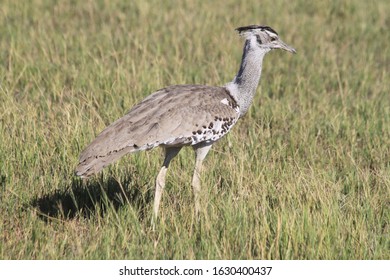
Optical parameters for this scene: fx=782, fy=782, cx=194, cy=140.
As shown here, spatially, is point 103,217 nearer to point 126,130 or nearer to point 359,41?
point 126,130

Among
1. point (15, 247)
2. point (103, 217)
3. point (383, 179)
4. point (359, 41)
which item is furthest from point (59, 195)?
point (359, 41)

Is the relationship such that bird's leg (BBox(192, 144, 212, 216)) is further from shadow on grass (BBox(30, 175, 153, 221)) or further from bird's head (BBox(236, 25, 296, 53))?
bird's head (BBox(236, 25, 296, 53))

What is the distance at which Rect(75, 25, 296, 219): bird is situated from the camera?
198 inches

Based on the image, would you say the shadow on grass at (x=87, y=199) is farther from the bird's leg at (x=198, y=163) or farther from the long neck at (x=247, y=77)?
the long neck at (x=247, y=77)

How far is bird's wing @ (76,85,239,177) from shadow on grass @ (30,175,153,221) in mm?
427

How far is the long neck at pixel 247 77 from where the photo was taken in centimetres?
581

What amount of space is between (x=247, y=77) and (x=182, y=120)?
771mm

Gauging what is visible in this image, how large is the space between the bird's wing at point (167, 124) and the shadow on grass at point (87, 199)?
16.8 inches

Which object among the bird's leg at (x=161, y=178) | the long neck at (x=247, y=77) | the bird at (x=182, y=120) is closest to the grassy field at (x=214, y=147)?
the bird's leg at (x=161, y=178)

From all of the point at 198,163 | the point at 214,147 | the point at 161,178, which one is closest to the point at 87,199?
the point at 161,178

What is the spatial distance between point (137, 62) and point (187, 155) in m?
2.58

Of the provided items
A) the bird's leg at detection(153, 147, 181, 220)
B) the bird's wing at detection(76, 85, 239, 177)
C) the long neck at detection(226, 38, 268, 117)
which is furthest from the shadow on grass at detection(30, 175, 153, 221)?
the long neck at detection(226, 38, 268, 117)

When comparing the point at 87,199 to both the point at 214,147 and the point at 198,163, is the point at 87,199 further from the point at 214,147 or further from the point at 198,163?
the point at 214,147

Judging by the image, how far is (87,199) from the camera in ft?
18.9
